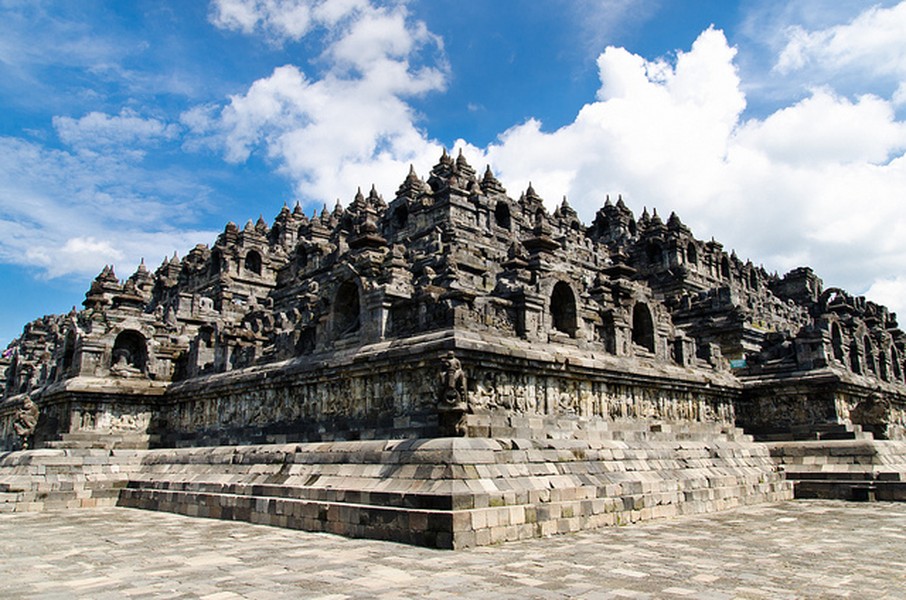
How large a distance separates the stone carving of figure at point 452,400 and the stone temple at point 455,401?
0.05 metres

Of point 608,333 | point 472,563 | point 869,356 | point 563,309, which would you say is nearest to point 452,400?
point 472,563

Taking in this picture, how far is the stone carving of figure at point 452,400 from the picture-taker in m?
15.0

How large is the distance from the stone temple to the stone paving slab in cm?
119

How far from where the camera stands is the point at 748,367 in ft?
90.4

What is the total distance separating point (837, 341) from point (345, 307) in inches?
733

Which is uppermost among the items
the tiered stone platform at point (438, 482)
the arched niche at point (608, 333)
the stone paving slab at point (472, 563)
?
the arched niche at point (608, 333)

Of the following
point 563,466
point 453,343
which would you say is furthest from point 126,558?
point 563,466

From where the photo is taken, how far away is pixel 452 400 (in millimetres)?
15000

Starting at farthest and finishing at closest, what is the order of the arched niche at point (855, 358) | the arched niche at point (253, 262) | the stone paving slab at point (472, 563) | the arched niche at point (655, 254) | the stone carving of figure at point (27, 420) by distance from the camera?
the arched niche at point (253, 262) < the arched niche at point (655, 254) < the arched niche at point (855, 358) < the stone carving of figure at point (27, 420) < the stone paving slab at point (472, 563)

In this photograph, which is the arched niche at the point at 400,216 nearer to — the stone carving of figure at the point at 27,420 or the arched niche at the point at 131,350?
the arched niche at the point at 131,350

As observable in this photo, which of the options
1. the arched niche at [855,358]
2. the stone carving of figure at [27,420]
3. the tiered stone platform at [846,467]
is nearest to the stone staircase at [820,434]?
the tiered stone platform at [846,467]

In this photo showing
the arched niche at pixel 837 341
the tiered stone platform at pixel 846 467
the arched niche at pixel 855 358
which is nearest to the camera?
the tiered stone platform at pixel 846 467

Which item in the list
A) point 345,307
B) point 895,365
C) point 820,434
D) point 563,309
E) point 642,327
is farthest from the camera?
point 895,365

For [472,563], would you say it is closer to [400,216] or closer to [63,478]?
[63,478]
